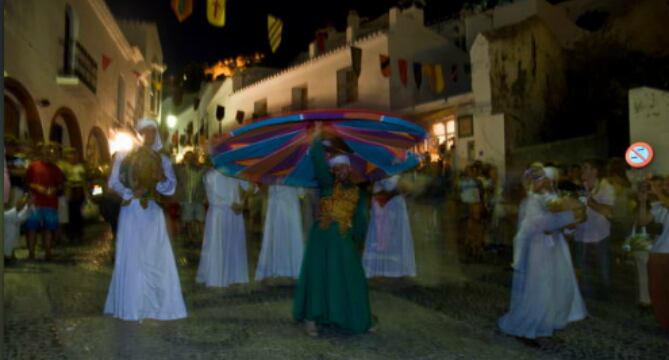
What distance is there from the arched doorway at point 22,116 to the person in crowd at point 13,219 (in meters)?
5.32

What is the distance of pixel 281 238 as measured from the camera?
855cm

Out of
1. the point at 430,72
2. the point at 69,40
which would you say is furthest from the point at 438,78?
the point at 69,40

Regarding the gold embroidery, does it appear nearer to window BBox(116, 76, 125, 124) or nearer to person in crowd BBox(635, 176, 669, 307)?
person in crowd BBox(635, 176, 669, 307)

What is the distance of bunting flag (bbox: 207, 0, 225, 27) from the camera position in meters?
11.5

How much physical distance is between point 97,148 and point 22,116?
30.2 feet

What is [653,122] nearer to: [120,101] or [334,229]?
[334,229]

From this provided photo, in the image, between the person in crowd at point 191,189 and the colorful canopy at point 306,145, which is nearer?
the colorful canopy at point 306,145

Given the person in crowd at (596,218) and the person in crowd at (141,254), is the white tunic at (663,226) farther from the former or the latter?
the person in crowd at (141,254)

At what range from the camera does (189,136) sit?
43875mm

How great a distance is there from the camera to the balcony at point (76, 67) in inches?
680

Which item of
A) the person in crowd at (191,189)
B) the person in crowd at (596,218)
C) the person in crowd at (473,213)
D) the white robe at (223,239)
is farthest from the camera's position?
the person in crowd at (191,189)

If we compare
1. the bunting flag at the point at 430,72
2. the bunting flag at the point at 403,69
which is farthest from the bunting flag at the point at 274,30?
the bunting flag at the point at 430,72

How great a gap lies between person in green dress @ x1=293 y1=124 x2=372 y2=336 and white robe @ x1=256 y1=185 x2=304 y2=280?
2.97 metres

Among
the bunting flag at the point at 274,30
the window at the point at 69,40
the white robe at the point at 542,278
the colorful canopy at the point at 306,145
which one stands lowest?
the white robe at the point at 542,278
